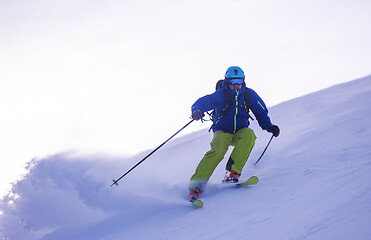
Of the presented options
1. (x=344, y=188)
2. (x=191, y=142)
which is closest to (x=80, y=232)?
(x=344, y=188)

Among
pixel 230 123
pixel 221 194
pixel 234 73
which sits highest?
pixel 234 73

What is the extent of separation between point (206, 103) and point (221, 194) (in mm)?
1386

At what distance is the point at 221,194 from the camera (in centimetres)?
450

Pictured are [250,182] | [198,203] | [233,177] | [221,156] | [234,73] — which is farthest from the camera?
[234,73]

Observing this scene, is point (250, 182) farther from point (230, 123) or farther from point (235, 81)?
point (235, 81)

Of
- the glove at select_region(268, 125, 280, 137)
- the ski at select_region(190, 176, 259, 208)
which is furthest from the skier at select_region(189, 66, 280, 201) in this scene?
the ski at select_region(190, 176, 259, 208)

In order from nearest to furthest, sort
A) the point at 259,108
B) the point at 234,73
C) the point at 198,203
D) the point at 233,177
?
the point at 198,203 → the point at 233,177 → the point at 234,73 → the point at 259,108

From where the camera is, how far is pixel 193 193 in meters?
4.57

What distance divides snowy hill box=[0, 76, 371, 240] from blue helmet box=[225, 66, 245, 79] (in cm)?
154

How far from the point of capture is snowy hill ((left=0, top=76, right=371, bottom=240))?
114 inches

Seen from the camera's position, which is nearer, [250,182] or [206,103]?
[250,182]

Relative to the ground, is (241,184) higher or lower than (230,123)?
lower

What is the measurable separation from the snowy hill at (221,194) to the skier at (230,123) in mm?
328

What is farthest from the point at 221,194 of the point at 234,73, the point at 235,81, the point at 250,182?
the point at 234,73
